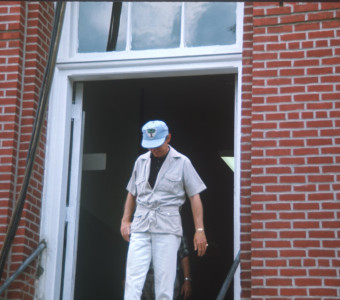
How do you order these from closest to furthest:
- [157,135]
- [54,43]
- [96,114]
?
[54,43], [157,135], [96,114]

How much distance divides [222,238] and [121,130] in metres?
3.98

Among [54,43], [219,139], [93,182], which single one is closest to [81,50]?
[93,182]

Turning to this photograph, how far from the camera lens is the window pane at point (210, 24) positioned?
688 cm

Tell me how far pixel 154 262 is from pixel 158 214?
14.9 inches

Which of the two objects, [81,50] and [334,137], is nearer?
[334,137]

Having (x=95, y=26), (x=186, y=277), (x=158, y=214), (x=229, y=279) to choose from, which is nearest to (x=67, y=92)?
(x=95, y=26)

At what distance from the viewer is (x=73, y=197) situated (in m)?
6.96

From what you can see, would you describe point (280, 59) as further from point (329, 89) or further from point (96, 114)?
point (96, 114)

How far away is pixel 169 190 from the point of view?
580 centimetres

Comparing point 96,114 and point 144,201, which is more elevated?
point 96,114

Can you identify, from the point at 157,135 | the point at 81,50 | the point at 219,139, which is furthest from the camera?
the point at 219,139

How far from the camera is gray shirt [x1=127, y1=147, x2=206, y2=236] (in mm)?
5699

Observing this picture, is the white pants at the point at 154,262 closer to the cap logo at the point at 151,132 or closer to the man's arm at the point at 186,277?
the man's arm at the point at 186,277

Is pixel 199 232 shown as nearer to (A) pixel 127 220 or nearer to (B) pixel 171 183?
(B) pixel 171 183
